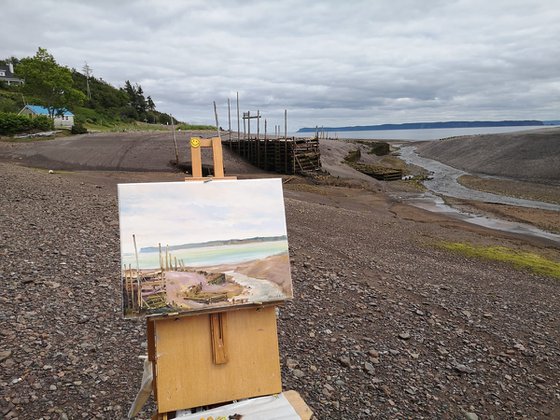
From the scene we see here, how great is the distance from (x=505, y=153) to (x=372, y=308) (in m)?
56.1

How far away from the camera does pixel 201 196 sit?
14.5 feet

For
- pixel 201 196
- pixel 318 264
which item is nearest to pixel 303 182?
A: pixel 318 264

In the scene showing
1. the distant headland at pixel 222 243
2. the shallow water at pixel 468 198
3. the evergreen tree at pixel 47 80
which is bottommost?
the shallow water at pixel 468 198

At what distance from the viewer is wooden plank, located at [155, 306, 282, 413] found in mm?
3848

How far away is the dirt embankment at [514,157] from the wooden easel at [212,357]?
45.9 m

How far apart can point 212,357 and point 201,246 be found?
1.13 metres

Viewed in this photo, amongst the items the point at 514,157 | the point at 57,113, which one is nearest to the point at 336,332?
the point at 514,157

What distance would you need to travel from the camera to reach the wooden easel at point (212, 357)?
12.6 feet

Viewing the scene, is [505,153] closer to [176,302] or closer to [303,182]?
[303,182]

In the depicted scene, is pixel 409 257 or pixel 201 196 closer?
pixel 201 196

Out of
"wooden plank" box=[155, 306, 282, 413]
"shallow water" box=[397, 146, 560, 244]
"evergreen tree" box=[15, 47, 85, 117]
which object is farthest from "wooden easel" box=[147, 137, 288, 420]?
"evergreen tree" box=[15, 47, 85, 117]

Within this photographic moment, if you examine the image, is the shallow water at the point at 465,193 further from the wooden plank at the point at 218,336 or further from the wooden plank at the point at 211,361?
the wooden plank at the point at 218,336

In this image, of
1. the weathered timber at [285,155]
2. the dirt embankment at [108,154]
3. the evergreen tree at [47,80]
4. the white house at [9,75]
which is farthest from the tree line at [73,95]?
the weathered timber at [285,155]

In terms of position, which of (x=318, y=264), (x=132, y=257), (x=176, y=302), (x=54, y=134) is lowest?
(x=318, y=264)
